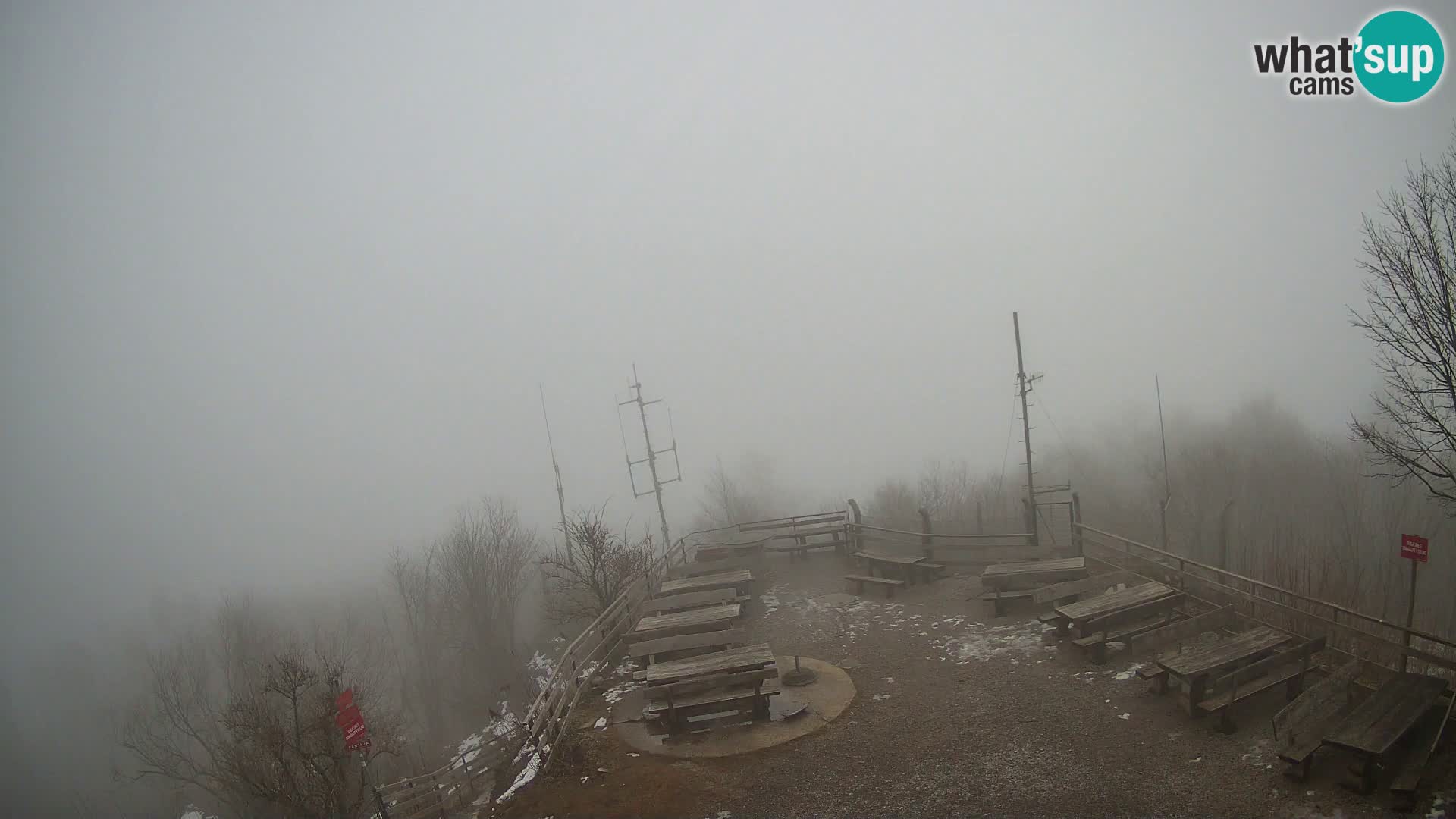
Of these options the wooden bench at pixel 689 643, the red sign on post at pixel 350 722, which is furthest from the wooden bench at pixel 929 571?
the red sign on post at pixel 350 722

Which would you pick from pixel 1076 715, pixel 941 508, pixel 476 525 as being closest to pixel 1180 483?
pixel 941 508

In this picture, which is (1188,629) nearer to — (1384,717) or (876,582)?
(1384,717)

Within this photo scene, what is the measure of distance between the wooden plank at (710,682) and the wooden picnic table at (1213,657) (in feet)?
20.5

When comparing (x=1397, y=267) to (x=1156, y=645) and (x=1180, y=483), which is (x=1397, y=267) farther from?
(x=1180, y=483)

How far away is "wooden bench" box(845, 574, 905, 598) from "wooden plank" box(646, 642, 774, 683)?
24.8ft

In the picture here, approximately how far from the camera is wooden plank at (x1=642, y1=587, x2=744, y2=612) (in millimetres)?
17297

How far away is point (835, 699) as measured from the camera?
1282cm

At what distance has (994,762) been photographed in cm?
986

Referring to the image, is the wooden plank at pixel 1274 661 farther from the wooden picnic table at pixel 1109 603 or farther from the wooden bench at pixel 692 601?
the wooden bench at pixel 692 601

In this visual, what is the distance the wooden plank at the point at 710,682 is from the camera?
12109 mm

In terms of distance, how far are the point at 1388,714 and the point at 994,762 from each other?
469 centimetres

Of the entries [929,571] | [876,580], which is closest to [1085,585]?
[929,571]

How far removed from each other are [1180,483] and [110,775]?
77.9 metres

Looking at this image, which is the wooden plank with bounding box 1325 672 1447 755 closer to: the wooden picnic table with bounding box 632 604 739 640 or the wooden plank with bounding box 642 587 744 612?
the wooden picnic table with bounding box 632 604 739 640
